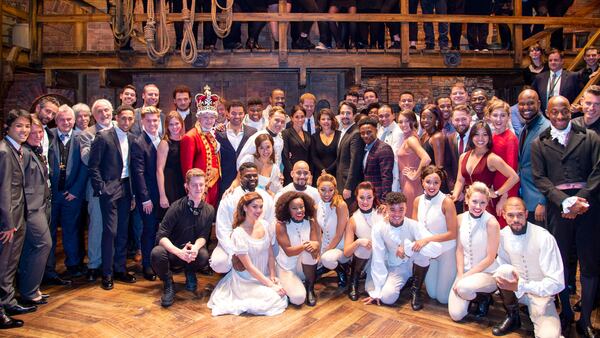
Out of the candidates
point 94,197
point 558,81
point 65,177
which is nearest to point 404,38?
point 558,81

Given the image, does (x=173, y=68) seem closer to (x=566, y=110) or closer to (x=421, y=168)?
(x=421, y=168)

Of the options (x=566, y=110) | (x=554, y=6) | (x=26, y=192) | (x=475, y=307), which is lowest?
(x=475, y=307)

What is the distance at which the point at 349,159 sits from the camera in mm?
4684

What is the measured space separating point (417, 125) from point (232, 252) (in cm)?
219

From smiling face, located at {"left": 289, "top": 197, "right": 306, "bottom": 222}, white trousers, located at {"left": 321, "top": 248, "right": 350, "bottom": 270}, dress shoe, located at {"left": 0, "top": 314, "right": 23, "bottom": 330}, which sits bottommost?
dress shoe, located at {"left": 0, "top": 314, "right": 23, "bottom": 330}

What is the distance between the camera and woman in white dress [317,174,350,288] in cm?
427

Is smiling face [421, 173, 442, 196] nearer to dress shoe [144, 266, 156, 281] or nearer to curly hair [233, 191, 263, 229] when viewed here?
curly hair [233, 191, 263, 229]

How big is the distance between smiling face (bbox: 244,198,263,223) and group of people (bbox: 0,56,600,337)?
1 centimetres

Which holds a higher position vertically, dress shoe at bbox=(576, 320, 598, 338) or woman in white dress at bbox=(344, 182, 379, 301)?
woman in white dress at bbox=(344, 182, 379, 301)

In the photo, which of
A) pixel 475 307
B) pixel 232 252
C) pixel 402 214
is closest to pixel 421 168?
pixel 402 214

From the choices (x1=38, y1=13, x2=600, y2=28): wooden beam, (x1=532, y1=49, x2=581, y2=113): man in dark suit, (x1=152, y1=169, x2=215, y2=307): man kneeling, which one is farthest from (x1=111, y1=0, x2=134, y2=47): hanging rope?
(x1=532, y1=49, x2=581, y2=113): man in dark suit

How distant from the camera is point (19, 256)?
376 cm

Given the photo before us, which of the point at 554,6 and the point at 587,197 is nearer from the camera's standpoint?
the point at 587,197

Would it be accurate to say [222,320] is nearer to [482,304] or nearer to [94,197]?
[94,197]
